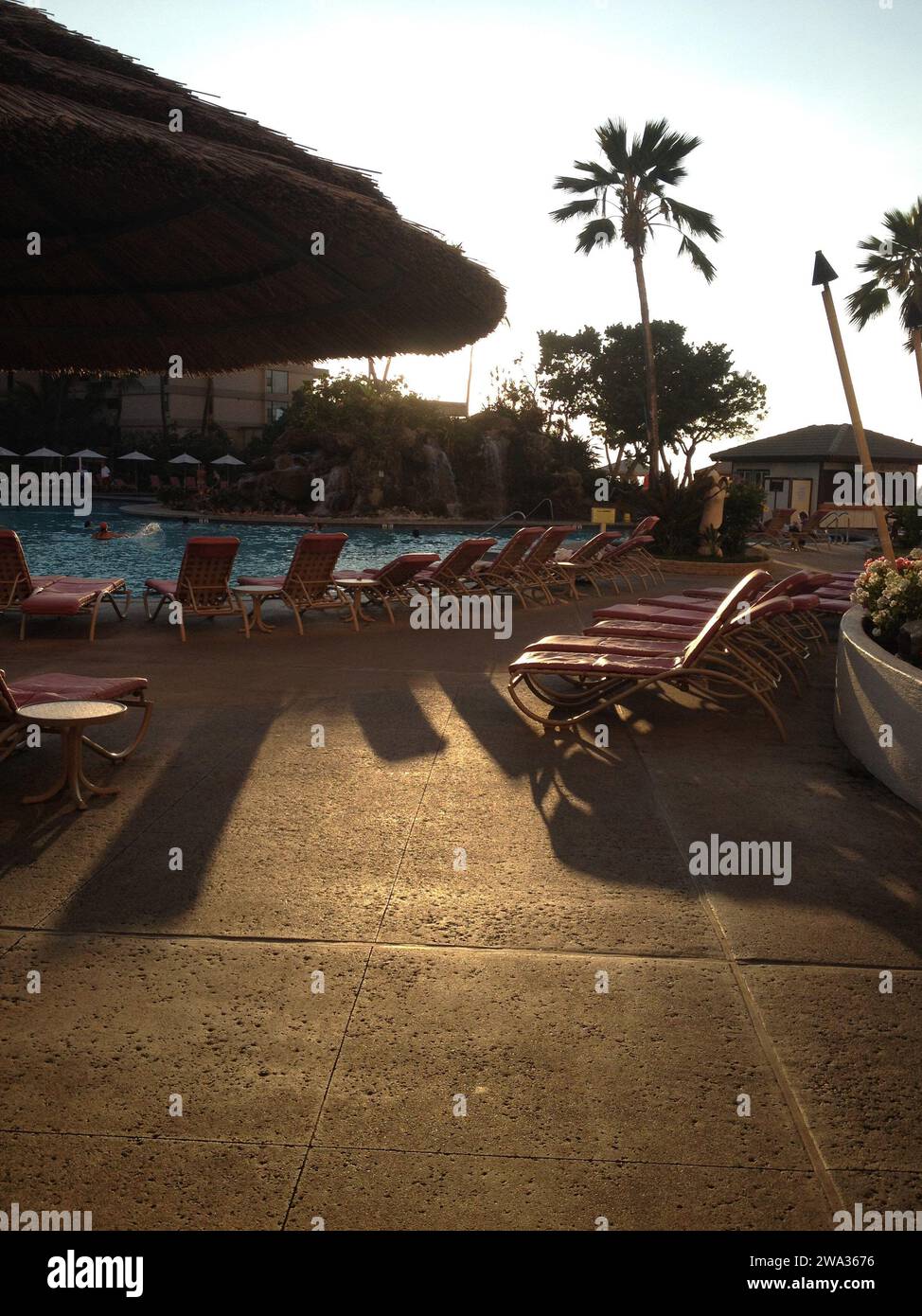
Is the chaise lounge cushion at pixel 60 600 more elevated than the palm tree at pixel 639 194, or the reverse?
the palm tree at pixel 639 194

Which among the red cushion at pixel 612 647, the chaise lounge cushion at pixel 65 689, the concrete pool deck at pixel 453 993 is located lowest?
the concrete pool deck at pixel 453 993

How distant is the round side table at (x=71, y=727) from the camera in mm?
4438

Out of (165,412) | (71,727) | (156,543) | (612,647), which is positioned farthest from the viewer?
Result: (165,412)

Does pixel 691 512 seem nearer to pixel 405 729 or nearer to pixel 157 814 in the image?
pixel 405 729

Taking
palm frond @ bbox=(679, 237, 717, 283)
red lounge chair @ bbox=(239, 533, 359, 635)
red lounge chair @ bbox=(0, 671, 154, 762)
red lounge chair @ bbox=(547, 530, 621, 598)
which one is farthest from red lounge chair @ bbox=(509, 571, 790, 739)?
palm frond @ bbox=(679, 237, 717, 283)

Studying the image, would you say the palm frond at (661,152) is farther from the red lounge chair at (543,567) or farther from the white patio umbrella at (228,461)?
the white patio umbrella at (228,461)

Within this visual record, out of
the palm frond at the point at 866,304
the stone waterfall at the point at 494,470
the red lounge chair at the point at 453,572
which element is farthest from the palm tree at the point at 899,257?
the red lounge chair at the point at 453,572

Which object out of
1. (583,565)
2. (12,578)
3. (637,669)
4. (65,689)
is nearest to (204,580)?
(12,578)

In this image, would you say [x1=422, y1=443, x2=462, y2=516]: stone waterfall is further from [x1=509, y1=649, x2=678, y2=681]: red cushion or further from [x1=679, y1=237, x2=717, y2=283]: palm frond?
[x1=509, y1=649, x2=678, y2=681]: red cushion

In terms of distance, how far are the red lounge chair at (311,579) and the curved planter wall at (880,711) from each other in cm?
512

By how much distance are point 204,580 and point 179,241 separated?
16.7 ft

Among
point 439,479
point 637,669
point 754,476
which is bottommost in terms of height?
point 637,669

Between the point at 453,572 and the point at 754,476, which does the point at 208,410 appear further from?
the point at 453,572

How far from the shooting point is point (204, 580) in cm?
957
